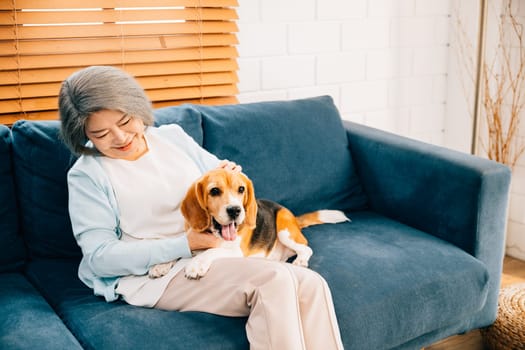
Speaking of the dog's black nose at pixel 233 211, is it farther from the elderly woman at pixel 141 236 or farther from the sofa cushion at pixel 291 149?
the sofa cushion at pixel 291 149

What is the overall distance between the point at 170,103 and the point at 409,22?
146 cm

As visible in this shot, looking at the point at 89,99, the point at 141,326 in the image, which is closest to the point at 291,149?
the point at 89,99

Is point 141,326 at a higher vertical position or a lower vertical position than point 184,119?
lower

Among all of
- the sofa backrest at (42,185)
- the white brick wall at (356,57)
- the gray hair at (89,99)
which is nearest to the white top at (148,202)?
the gray hair at (89,99)

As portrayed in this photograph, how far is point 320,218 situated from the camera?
233cm

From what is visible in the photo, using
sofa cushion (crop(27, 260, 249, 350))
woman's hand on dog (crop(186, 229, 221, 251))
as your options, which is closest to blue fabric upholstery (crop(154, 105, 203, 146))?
woman's hand on dog (crop(186, 229, 221, 251))

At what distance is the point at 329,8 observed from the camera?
2986 mm

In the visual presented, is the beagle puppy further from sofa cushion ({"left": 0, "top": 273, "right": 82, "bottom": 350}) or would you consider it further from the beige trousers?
sofa cushion ({"left": 0, "top": 273, "right": 82, "bottom": 350})

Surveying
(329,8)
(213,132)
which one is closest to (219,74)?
(213,132)

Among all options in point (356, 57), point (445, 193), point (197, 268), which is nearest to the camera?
point (197, 268)

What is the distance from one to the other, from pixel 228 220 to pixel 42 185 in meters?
0.66

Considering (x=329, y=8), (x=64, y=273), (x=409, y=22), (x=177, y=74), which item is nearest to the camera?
(x=64, y=273)

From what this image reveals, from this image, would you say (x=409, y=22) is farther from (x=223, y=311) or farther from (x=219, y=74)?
(x=223, y=311)

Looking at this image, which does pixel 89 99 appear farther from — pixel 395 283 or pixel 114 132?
pixel 395 283
